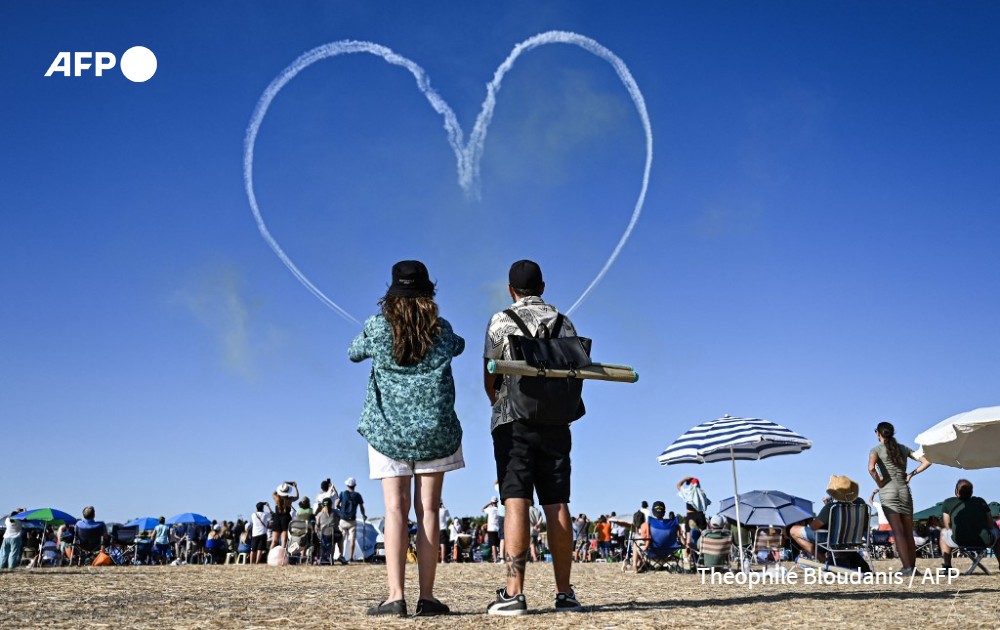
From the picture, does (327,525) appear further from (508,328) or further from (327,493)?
(508,328)

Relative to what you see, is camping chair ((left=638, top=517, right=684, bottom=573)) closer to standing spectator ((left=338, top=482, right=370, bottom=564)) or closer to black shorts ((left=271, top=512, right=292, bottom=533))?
standing spectator ((left=338, top=482, right=370, bottom=564))

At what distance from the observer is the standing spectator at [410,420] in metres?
4.80

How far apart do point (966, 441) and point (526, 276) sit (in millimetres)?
8586

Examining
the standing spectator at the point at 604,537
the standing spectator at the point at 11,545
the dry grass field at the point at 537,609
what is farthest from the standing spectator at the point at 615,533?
the dry grass field at the point at 537,609

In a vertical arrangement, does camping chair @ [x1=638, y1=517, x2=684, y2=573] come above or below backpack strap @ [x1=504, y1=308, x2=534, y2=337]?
below

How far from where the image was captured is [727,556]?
14102mm

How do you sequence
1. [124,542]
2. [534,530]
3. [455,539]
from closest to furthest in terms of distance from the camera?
[534,530], [455,539], [124,542]

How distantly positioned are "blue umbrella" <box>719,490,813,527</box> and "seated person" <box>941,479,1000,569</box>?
9872 mm

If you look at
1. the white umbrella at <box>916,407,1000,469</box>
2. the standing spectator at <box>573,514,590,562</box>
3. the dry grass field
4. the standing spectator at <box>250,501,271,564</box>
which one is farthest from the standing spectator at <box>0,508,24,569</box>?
the white umbrella at <box>916,407,1000,469</box>

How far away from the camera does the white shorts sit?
15.8ft

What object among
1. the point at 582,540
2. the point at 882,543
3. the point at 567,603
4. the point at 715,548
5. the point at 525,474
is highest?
the point at 525,474

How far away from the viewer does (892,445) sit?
→ 9797mm

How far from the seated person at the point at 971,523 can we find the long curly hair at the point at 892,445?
7.26 ft

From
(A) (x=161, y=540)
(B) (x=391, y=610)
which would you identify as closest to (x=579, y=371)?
(B) (x=391, y=610)
